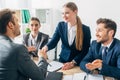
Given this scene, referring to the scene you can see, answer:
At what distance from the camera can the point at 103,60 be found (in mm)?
2227

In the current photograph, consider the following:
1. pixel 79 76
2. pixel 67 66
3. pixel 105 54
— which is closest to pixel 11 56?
pixel 79 76

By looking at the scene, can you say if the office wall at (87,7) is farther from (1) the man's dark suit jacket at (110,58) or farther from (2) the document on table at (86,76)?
(2) the document on table at (86,76)

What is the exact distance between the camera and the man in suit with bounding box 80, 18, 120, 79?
80.8 inches

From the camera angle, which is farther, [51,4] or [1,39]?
[51,4]

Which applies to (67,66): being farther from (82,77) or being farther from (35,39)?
(35,39)

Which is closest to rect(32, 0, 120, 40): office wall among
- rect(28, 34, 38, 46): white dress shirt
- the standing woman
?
the standing woman

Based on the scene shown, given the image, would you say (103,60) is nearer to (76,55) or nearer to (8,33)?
(76,55)

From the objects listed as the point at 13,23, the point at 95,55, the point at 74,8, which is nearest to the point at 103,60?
the point at 95,55

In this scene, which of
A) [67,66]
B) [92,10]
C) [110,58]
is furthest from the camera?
[92,10]

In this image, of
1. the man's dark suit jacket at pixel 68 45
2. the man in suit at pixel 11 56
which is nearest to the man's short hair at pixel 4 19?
the man in suit at pixel 11 56

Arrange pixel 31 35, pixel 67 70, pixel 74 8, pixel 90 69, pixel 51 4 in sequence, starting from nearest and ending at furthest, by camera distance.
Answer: pixel 90 69 → pixel 67 70 → pixel 74 8 → pixel 31 35 → pixel 51 4

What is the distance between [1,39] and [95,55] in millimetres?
1173

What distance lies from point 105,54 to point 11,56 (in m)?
1.12

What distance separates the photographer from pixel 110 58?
7.14ft
